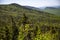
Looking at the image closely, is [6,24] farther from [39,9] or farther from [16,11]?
[39,9]

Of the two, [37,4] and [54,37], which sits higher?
[37,4]

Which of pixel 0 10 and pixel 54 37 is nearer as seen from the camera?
pixel 54 37

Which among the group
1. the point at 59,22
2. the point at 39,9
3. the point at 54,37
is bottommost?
the point at 54,37

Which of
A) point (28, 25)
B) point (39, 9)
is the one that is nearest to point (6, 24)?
point (28, 25)

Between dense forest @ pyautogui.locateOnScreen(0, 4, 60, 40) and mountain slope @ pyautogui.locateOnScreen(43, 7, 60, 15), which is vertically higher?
mountain slope @ pyautogui.locateOnScreen(43, 7, 60, 15)

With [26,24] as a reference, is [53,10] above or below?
above

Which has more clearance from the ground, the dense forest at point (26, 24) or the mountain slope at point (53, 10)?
the mountain slope at point (53, 10)

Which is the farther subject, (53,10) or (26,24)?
(26,24)

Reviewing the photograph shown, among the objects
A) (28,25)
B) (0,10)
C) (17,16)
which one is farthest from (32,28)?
(0,10)
